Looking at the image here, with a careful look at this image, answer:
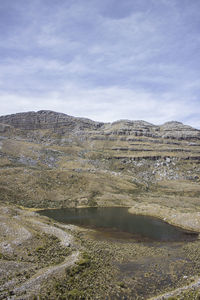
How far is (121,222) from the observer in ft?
222

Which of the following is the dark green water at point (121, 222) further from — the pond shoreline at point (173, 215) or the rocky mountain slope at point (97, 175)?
the rocky mountain slope at point (97, 175)

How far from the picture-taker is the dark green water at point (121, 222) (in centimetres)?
5488

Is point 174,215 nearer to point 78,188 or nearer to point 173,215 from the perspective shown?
point 173,215

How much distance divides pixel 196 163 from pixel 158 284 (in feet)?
532

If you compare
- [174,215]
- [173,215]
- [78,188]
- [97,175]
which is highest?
[97,175]

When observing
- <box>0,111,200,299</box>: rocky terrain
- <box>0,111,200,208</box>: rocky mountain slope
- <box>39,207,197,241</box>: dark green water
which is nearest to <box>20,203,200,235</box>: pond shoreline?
<box>0,111,200,299</box>: rocky terrain

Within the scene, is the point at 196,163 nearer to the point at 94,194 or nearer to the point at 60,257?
the point at 94,194

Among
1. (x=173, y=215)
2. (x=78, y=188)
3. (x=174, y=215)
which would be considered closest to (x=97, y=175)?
(x=78, y=188)

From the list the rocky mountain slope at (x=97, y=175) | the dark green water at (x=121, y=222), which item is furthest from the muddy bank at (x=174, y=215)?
the rocky mountain slope at (x=97, y=175)

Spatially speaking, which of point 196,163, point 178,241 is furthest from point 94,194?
point 196,163

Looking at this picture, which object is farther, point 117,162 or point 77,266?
point 117,162

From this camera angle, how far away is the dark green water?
54.9 meters

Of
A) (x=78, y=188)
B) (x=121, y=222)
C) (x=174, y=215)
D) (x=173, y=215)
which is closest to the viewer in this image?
(x=121, y=222)

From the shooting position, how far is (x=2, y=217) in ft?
136
